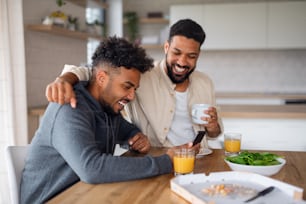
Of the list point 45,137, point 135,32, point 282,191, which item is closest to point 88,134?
point 45,137

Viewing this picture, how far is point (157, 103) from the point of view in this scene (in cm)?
202

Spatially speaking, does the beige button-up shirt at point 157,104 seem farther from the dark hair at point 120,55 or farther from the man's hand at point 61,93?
the man's hand at point 61,93

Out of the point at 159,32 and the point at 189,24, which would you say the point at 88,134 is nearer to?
the point at 189,24

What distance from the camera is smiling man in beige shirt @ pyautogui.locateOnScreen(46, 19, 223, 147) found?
1.92 metres

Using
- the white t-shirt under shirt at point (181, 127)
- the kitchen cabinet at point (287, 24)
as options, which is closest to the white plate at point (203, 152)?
the white t-shirt under shirt at point (181, 127)

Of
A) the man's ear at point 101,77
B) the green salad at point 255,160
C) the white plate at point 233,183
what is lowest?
the white plate at point 233,183

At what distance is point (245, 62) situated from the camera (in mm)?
5273

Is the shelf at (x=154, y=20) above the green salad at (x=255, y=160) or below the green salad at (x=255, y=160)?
above

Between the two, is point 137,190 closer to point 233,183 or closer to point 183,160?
point 183,160

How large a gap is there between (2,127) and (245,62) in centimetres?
374

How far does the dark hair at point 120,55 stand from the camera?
142cm

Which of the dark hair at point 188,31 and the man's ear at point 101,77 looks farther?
the dark hair at point 188,31

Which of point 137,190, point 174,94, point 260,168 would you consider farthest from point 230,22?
point 137,190

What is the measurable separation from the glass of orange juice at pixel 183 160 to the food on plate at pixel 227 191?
6.9 inches
